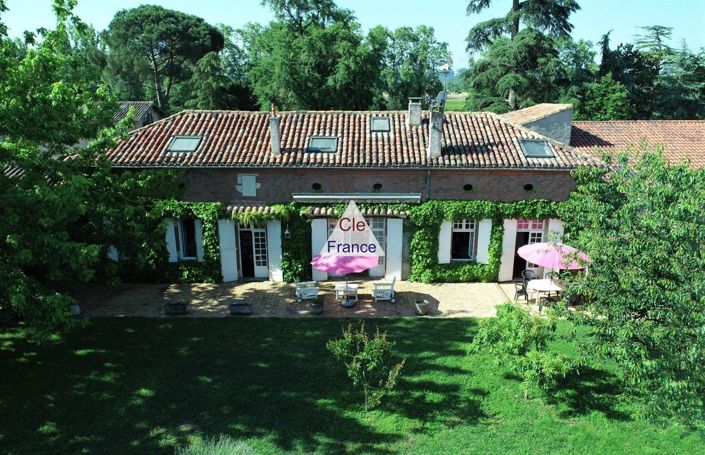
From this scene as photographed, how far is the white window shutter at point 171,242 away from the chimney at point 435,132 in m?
10.4

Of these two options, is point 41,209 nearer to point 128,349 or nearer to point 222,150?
point 128,349

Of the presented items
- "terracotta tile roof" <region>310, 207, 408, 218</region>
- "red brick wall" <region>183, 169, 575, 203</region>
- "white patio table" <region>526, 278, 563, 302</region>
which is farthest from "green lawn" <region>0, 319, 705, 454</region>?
"red brick wall" <region>183, 169, 575, 203</region>

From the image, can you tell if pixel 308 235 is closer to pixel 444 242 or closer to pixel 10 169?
pixel 444 242

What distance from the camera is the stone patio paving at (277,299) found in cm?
1717

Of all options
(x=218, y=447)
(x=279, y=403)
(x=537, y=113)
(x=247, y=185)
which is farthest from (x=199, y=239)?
(x=537, y=113)

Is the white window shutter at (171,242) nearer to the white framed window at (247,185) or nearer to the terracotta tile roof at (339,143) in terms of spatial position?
the terracotta tile roof at (339,143)

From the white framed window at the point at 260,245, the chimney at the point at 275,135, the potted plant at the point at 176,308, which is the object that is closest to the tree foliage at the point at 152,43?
the chimney at the point at 275,135

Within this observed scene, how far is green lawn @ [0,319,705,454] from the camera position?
34.6 feet

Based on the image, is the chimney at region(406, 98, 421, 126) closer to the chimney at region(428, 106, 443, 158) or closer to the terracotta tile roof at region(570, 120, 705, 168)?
the chimney at region(428, 106, 443, 158)

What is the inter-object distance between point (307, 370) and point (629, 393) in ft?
25.9

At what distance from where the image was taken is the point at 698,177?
8891mm

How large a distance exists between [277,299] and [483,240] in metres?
8.32

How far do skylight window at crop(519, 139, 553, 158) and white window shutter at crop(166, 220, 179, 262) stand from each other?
46.1ft

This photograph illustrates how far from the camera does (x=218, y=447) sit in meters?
10.1
